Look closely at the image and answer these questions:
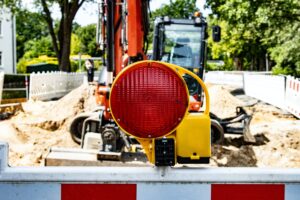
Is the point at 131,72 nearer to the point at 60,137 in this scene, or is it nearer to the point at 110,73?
the point at 110,73

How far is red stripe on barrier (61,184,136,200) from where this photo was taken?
1.75 m

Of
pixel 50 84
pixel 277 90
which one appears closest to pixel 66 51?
pixel 50 84

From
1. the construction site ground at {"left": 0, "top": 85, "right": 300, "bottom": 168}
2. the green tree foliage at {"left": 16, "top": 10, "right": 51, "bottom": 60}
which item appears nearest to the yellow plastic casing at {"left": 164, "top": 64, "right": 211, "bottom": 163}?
the construction site ground at {"left": 0, "top": 85, "right": 300, "bottom": 168}

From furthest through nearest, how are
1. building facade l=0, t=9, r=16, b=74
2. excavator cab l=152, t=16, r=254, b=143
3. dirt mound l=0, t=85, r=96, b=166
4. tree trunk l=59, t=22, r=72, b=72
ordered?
building facade l=0, t=9, r=16, b=74, tree trunk l=59, t=22, r=72, b=72, excavator cab l=152, t=16, r=254, b=143, dirt mound l=0, t=85, r=96, b=166

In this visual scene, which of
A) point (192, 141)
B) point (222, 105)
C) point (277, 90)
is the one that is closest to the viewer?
point (192, 141)

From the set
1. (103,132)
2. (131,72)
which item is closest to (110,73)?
(103,132)

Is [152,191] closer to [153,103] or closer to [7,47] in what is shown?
[153,103]

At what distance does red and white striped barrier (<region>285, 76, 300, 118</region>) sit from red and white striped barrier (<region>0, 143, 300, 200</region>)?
49.7 ft

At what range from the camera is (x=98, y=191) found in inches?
69.4

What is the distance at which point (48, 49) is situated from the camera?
89750 mm

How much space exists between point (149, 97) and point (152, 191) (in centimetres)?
33

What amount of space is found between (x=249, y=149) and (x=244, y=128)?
34.4 inches

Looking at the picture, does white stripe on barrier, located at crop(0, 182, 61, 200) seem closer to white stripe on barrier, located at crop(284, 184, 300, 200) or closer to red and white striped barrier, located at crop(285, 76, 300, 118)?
white stripe on barrier, located at crop(284, 184, 300, 200)

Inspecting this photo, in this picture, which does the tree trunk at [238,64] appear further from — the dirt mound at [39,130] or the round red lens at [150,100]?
the round red lens at [150,100]
